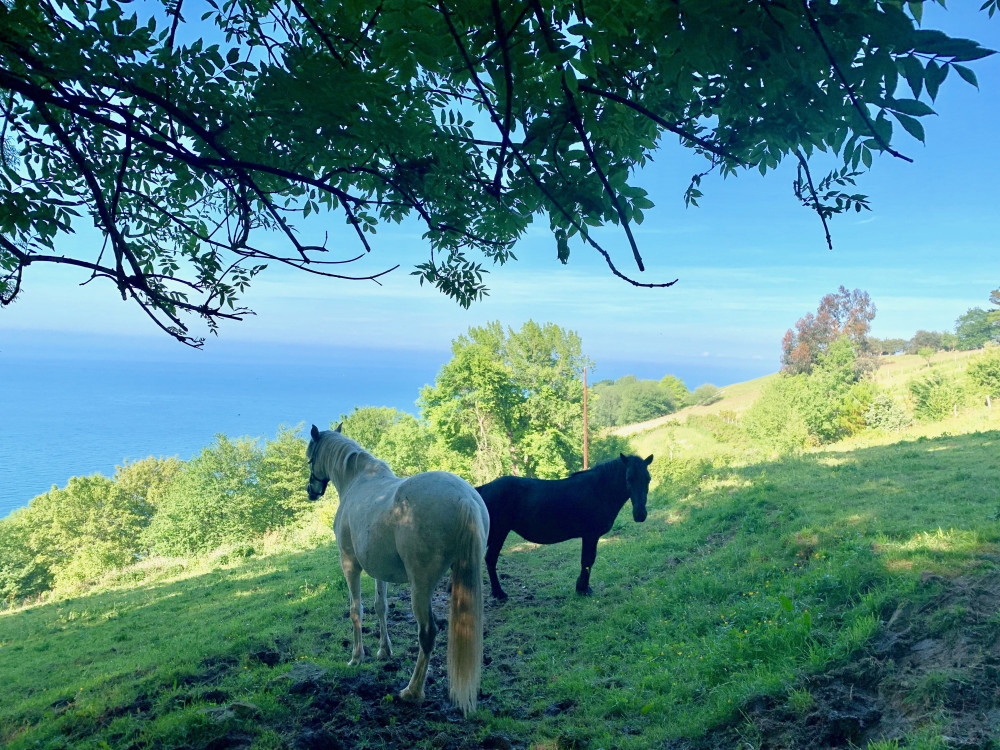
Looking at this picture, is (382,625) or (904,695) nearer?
(904,695)

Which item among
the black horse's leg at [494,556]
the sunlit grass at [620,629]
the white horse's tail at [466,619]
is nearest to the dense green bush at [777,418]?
Answer: the sunlit grass at [620,629]

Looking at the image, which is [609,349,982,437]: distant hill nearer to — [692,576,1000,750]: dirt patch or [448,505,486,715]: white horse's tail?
[692,576,1000,750]: dirt patch

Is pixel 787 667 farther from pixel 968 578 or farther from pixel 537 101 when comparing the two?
pixel 537 101

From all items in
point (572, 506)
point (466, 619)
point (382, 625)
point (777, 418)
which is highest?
point (572, 506)

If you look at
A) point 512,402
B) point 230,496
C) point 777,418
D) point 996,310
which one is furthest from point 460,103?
point 996,310

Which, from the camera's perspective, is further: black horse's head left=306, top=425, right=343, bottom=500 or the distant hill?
the distant hill

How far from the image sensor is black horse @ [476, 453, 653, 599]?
6.45m

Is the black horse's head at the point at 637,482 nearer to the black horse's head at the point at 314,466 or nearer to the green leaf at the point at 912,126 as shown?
the black horse's head at the point at 314,466

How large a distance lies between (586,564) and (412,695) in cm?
318

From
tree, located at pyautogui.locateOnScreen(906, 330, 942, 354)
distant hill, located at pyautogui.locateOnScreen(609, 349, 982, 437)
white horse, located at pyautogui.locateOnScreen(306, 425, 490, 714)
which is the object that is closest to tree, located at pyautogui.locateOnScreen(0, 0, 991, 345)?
white horse, located at pyautogui.locateOnScreen(306, 425, 490, 714)

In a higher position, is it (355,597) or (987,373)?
(987,373)

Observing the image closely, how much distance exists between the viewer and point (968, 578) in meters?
3.95

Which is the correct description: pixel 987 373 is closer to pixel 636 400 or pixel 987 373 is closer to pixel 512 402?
pixel 512 402

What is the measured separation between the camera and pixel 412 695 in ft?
12.7
